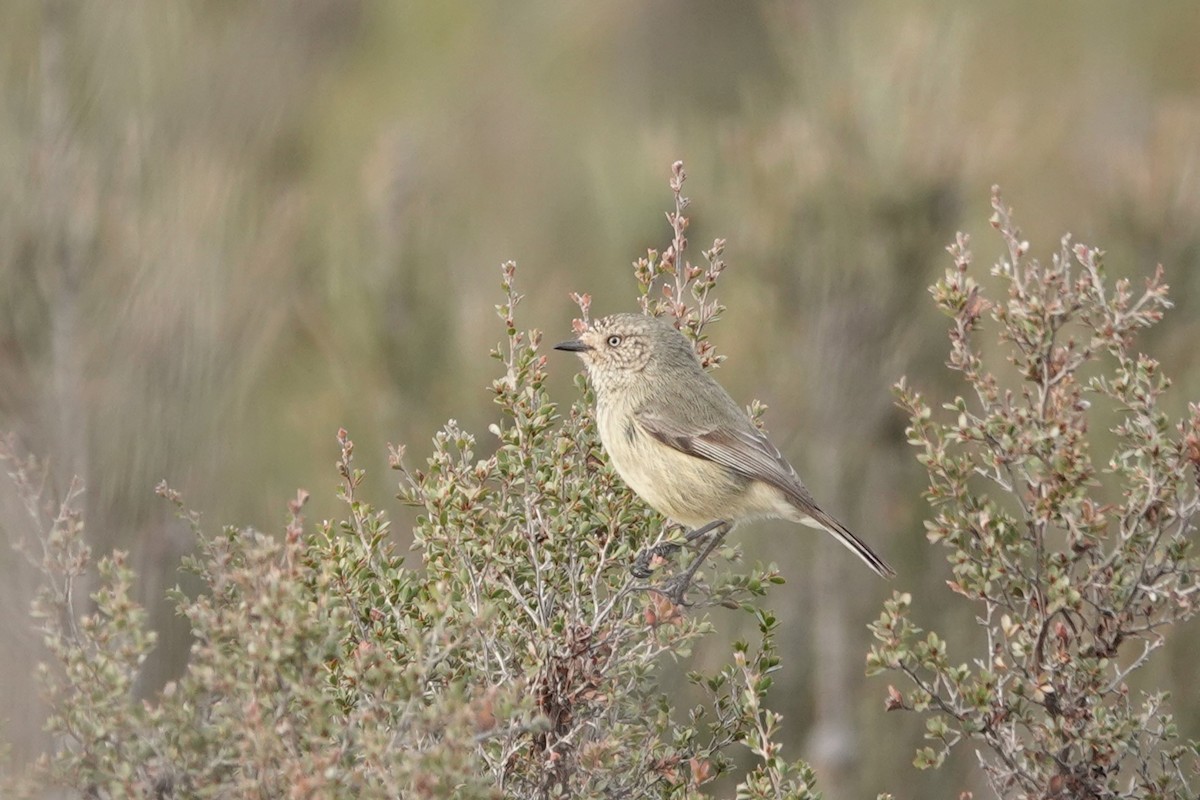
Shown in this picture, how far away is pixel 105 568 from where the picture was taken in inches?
105

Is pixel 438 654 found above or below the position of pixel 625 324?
below

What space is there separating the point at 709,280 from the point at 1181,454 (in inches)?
48.4

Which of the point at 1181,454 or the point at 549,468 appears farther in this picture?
the point at 549,468

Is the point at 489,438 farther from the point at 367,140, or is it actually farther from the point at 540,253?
the point at 540,253

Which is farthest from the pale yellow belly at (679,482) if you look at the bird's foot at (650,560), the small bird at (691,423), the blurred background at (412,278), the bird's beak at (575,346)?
the blurred background at (412,278)

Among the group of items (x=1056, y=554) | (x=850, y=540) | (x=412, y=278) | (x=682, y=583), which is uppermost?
(x=412, y=278)

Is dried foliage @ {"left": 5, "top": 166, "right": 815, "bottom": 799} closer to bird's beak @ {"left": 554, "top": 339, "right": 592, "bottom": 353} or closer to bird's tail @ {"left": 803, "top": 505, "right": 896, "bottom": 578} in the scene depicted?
bird's beak @ {"left": 554, "top": 339, "right": 592, "bottom": 353}

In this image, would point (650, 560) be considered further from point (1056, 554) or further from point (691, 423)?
point (1056, 554)

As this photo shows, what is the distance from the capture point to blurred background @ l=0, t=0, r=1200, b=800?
20.5 ft

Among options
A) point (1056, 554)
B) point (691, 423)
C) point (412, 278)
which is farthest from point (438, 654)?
point (412, 278)

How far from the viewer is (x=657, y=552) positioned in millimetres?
3957

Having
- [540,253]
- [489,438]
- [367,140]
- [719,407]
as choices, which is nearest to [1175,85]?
[540,253]

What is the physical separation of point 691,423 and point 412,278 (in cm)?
385

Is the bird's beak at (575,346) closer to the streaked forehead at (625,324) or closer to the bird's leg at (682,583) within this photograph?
the streaked forehead at (625,324)
